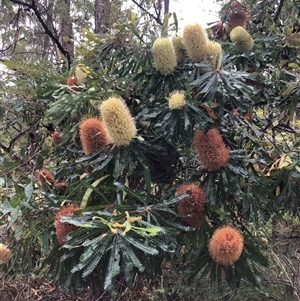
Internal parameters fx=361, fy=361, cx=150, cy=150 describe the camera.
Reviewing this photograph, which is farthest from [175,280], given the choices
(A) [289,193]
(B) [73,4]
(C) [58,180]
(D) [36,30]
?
(D) [36,30]

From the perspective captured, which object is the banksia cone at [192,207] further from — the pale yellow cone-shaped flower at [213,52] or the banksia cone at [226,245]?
the pale yellow cone-shaped flower at [213,52]

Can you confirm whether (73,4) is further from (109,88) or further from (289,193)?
(289,193)

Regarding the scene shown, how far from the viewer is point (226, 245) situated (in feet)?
3.69

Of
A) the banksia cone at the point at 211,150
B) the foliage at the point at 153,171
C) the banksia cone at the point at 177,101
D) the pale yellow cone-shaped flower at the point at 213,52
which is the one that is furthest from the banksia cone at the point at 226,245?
the pale yellow cone-shaped flower at the point at 213,52

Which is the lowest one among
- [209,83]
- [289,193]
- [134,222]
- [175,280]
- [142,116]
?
[175,280]

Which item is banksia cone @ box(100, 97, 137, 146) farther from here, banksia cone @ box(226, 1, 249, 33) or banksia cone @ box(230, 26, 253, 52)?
banksia cone @ box(226, 1, 249, 33)

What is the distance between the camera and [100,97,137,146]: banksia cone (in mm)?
1234

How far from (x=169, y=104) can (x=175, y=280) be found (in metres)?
2.26

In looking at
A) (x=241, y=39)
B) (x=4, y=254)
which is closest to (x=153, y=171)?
(x=241, y=39)

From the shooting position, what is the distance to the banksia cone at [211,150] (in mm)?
1255

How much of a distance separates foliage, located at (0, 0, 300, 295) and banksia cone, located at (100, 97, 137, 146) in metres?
0.07

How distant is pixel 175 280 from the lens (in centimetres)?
313

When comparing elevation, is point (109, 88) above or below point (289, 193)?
above

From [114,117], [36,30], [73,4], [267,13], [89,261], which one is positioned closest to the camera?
[89,261]
